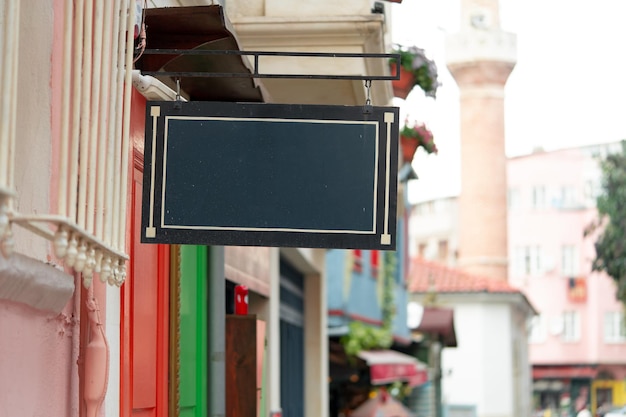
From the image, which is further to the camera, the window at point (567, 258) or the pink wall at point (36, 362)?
the window at point (567, 258)

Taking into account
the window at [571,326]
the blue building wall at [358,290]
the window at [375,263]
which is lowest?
the blue building wall at [358,290]

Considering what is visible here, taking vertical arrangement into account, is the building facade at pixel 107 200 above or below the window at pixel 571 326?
below

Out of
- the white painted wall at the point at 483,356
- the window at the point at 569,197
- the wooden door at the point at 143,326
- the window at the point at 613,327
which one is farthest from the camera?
the window at the point at 569,197

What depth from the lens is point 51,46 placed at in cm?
484

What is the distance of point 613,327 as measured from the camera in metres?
64.8

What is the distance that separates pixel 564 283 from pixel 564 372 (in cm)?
429

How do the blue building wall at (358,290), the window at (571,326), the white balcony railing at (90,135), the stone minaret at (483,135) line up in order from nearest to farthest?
the white balcony railing at (90,135) < the blue building wall at (358,290) < the stone minaret at (483,135) < the window at (571,326)

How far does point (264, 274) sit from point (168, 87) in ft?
17.6

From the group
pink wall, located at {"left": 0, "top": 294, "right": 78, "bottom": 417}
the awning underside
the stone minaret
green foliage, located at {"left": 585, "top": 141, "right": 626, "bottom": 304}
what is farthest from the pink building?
pink wall, located at {"left": 0, "top": 294, "right": 78, "bottom": 417}

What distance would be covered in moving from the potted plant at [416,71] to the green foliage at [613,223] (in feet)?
94.4

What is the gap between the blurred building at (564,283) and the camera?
6406 centimetres

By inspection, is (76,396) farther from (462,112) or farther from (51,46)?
(462,112)

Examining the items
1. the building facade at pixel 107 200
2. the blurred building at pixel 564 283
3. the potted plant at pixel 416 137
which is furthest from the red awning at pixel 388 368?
the blurred building at pixel 564 283

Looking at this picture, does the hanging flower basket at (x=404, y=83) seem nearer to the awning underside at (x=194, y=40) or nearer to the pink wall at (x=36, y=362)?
the awning underside at (x=194, y=40)
